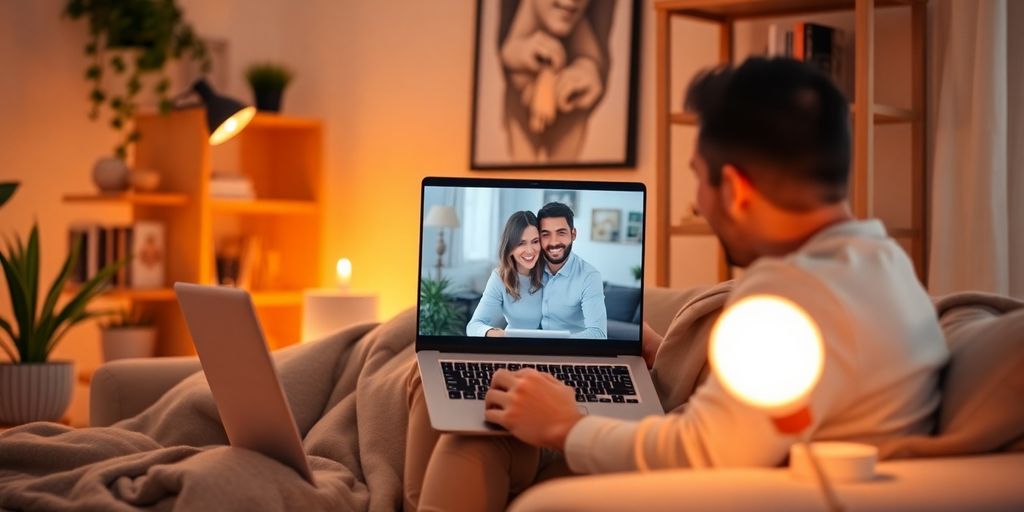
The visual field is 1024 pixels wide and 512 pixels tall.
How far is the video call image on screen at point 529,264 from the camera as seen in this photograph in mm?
2082

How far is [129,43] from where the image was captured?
473 centimetres

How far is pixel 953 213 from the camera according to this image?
316cm

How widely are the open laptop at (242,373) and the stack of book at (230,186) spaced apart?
111 inches

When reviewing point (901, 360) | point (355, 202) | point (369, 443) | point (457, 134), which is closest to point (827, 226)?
point (901, 360)

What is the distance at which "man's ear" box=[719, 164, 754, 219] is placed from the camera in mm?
1361

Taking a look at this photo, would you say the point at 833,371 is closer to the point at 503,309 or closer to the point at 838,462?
the point at 838,462

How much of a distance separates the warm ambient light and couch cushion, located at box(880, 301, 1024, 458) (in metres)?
3.28

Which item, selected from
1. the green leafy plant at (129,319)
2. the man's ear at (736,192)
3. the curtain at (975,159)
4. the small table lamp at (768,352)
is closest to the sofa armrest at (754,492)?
the small table lamp at (768,352)

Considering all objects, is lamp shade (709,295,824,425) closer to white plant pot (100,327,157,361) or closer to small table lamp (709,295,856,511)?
small table lamp (709,295,856,511)

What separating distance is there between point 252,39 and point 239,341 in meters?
3.70

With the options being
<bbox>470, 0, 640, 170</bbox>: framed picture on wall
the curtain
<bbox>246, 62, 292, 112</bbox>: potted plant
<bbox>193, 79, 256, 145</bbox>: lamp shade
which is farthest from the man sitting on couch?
<bbox>246, 62, 292, 112</bbox>: potted plant

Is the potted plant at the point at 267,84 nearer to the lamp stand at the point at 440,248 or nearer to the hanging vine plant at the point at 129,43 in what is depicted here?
the hanging vine plant at the point at 129,43

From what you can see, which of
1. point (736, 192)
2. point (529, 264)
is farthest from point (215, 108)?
point (736, 192)

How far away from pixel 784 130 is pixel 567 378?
0.76m
